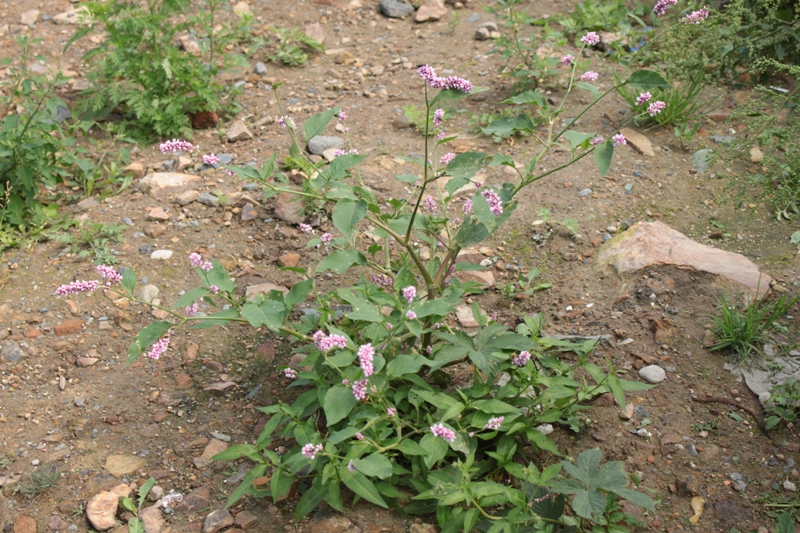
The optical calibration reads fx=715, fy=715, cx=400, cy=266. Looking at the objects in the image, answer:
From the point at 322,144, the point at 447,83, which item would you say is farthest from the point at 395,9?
the point at 447,83

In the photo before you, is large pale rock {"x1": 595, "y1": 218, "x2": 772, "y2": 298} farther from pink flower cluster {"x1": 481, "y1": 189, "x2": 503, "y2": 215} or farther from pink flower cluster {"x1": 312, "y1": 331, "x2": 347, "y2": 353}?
pink flower cluster {"x1": 312, "y1": 331, "x2": 347, "y2": 353}

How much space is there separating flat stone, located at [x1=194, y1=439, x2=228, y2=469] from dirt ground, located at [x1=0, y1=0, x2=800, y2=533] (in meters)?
0.02

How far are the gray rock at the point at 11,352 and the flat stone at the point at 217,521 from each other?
129cm

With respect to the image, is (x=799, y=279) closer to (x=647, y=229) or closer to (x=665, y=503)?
(x=647, y=229)

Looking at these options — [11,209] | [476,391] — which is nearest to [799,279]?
[476,391]

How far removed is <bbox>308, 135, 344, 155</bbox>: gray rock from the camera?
4273 millimetres

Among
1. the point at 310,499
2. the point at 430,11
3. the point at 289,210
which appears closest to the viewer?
the point at 310,499

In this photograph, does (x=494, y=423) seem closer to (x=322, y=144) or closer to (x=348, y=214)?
(x=348, y=214)

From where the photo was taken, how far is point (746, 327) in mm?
2945

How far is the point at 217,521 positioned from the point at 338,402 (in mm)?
680

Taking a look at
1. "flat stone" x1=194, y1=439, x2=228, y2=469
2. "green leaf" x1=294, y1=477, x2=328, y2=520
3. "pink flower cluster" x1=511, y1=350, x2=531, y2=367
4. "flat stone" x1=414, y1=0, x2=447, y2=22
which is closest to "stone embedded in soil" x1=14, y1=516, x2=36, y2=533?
"flat stone" x1=194, y1=439, x2=228, y2=469

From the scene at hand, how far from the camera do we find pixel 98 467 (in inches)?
108

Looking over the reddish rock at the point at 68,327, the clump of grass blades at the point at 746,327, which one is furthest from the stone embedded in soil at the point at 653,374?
the reddish rock at the point at 68,327

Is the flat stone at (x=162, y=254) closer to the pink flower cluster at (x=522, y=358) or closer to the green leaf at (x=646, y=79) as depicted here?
the pink flower cluster at (x=522, y=358)
